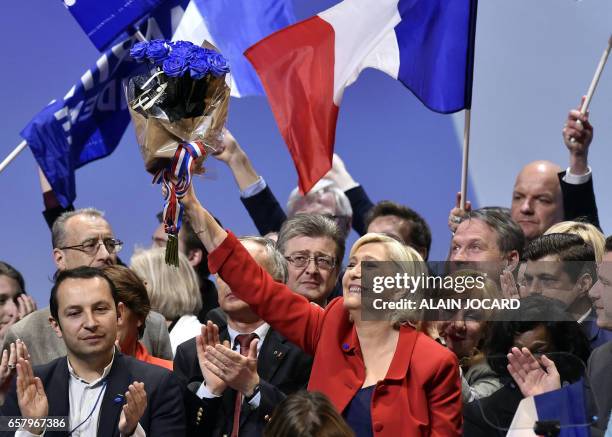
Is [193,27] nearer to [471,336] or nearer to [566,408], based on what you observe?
[471,336]

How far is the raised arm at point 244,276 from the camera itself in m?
4.10

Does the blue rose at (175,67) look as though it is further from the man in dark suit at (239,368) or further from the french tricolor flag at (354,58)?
the french tricolor flag at (354,58)

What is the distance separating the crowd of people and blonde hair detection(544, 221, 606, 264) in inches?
0.5

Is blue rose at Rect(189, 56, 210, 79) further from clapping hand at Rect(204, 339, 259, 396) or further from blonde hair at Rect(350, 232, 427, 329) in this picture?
clapping hand at Rect(204, 339, 259, 396)

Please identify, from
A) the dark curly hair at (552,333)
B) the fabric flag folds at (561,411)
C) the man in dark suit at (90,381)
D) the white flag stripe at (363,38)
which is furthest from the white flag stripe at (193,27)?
the fabric flag folds at (561,411)

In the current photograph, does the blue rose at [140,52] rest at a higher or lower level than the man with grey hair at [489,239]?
higher

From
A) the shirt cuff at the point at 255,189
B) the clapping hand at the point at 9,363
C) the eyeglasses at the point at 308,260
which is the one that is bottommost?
the clapping hand at the point at 9,363

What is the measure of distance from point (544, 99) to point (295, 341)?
3522 mm

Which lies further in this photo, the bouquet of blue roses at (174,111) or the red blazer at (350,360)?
the bouquet of blue roses at (174,111)

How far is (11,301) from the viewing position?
591cm

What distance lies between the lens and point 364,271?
13.5 feet

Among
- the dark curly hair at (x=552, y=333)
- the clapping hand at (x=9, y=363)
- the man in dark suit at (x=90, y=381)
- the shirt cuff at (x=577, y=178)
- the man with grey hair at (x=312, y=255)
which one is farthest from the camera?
the shirt cuff at (x=577, y=178)

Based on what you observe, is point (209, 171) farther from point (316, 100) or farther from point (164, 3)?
point (164, 3)

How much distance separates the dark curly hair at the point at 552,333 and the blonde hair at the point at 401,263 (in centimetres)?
29
